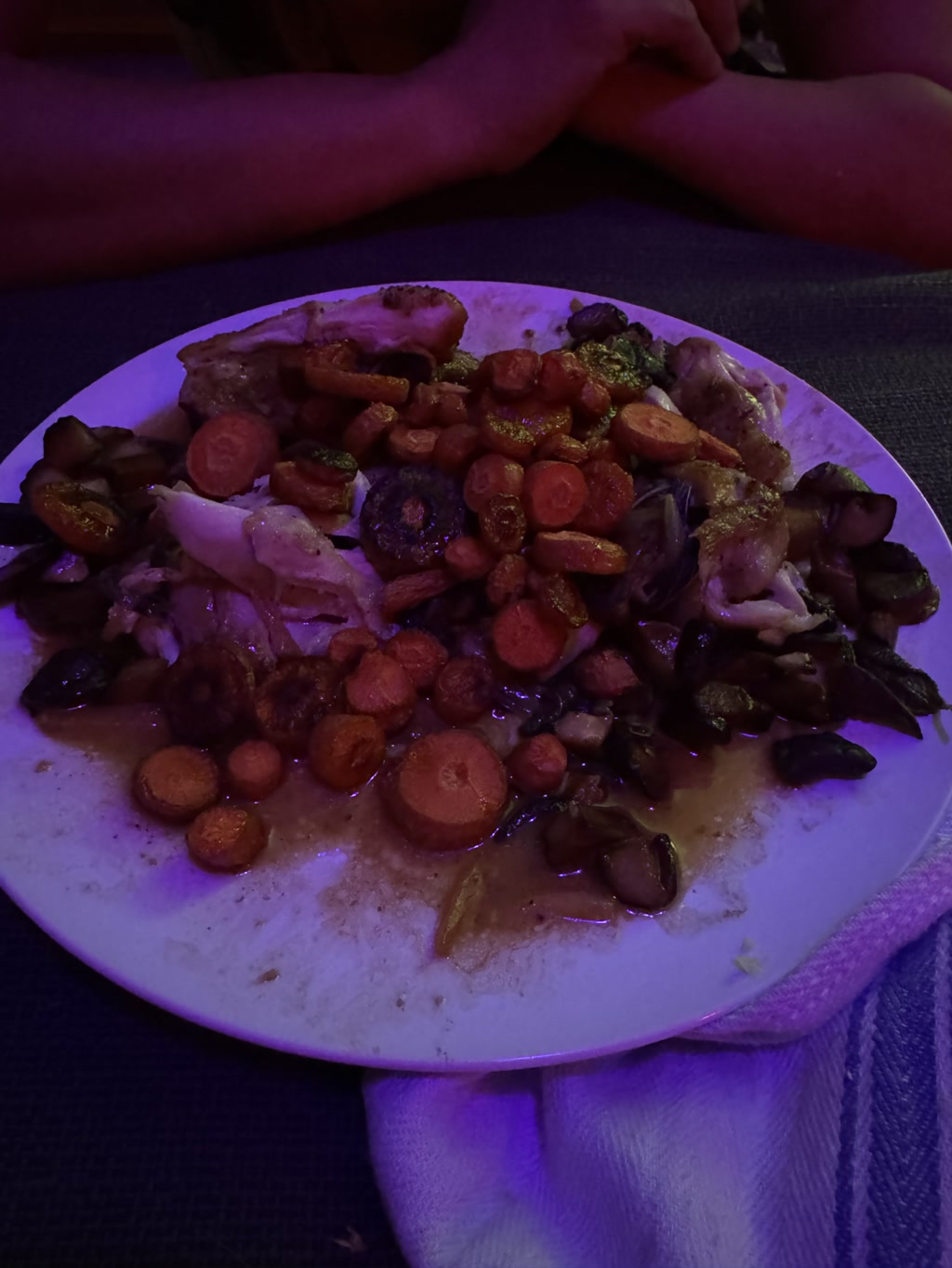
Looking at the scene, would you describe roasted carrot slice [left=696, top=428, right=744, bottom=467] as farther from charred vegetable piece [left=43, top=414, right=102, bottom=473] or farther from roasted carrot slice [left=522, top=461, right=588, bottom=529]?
charred vegetable piece [left=43, top=414, right=102, bottom=473]

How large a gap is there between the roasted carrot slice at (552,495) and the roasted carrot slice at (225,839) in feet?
1.78

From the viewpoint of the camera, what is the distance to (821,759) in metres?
1.11

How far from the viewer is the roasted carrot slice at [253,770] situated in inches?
43.6

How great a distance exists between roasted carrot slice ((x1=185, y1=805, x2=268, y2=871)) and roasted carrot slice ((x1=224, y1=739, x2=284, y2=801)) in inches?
2.1

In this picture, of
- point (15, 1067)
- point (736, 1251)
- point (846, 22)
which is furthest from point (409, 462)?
point (846, 22)

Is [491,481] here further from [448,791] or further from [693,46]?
[693,46]

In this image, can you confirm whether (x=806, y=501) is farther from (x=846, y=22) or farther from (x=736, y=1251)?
(x=846, y=22)

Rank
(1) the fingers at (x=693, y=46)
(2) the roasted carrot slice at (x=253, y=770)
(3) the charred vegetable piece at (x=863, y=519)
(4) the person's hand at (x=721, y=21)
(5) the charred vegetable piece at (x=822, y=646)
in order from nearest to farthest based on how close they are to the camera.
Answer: (2) the roasted carrot slice at (x=253, y=770)
(5) the charred vegetable piece at (x=822, y=646)
(3) the charred vegetable piece at (x=863, y=519)
(1) the fingers at (x=693, y=46)
(4) the person's hand at (x=721, y=21)

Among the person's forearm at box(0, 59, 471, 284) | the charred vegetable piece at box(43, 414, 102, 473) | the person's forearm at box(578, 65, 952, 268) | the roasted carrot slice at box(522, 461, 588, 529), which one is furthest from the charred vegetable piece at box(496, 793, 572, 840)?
the person's forearm at box(578, 65, 952, 268)

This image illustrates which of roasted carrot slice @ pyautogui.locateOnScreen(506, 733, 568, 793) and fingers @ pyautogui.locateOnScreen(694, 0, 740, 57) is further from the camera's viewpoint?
fingers @ pyautogui.locateOnScreen(694, 0, 740, 57)

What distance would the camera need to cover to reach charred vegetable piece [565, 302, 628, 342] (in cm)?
160

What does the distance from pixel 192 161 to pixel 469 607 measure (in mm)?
1262

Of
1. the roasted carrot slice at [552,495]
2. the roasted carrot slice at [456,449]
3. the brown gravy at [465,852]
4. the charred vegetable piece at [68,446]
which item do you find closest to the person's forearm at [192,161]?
the charred vegetable piece at [68,446]

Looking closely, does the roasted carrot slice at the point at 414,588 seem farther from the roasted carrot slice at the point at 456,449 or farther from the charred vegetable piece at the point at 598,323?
the charred vegetable piece at the point at 598,323
